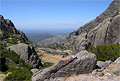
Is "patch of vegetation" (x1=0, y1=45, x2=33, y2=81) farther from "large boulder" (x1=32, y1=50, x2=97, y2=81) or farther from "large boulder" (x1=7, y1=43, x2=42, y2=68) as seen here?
"large boulder" (x1=32, y1=50, x2=97, y2=81)

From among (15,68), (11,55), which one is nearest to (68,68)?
(15,68)

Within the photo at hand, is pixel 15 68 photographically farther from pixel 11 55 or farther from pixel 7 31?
pixel 7 31

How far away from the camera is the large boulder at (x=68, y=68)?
11.7 m

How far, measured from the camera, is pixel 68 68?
1214 centimetres

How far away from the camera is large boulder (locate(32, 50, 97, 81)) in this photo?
11.7 m

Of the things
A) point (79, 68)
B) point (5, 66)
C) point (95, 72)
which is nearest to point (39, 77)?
point (79, 68)

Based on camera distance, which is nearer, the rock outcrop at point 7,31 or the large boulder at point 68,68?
the large boulder at point 68,68

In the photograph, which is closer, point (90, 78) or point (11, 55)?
point (90, 78)

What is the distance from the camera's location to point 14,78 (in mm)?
14453

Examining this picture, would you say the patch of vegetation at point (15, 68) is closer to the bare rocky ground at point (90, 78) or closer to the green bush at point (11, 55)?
the green bush at point (11, 55)

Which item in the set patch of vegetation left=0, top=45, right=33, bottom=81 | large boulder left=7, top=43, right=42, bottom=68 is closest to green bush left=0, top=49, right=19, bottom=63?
patch of vegetation left=0, top=45, right=33, bottom=81

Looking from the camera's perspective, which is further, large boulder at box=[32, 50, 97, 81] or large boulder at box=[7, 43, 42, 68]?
large boulder at box=[7, 43, 42, 68]

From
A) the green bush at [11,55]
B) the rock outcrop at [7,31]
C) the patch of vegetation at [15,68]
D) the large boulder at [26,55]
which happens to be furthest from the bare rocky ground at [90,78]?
the rock outcrop at [7,31]

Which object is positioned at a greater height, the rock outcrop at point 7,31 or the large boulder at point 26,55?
the rock outcrop at point 7,31
